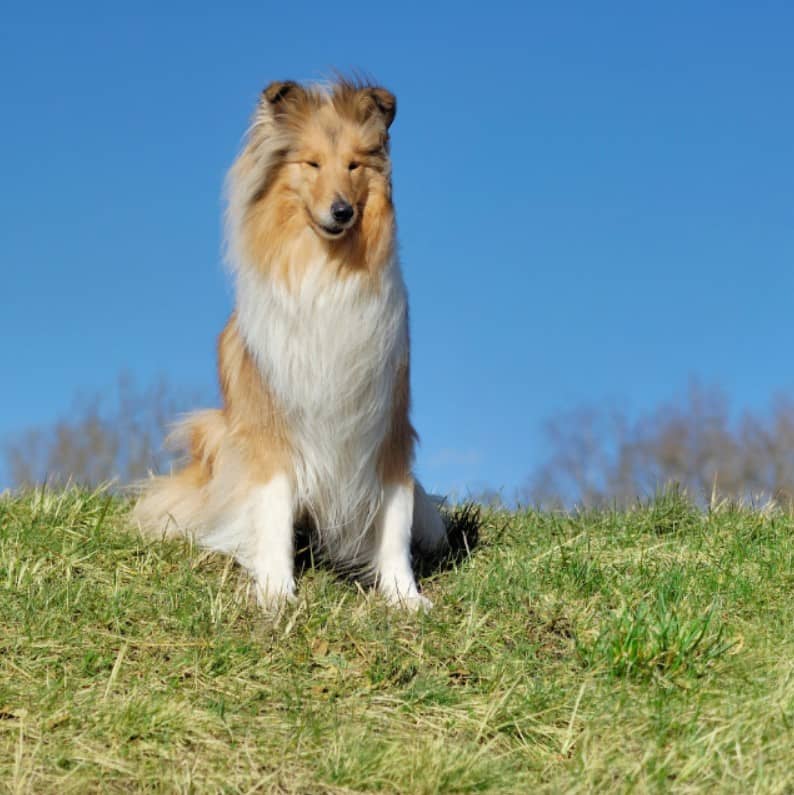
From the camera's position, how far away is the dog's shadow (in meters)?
6.35

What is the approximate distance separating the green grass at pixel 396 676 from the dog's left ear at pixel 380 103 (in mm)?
2491

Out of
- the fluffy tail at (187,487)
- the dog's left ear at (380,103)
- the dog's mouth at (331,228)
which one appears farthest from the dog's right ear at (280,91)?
the fluffy tail at (187,487)

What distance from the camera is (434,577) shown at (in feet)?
20.9

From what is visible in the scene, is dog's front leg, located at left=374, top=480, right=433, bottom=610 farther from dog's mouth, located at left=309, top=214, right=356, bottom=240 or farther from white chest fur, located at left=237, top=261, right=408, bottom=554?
dog's mouth, located at left=309, top=214, right=356, bottom=240

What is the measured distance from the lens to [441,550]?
6.79 meters

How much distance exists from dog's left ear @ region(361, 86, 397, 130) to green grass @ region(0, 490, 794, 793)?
2.49m

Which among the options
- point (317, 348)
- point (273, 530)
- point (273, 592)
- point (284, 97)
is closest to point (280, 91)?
point (284, 97)

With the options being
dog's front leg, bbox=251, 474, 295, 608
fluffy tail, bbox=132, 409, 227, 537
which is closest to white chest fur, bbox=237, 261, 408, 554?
dog's front leg, bbox=251, 474, 295, 608

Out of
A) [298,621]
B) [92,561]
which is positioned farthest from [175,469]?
[298,621]

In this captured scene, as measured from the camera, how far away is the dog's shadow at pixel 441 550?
6348mm

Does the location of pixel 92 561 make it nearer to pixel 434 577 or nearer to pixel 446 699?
pixel 434 577

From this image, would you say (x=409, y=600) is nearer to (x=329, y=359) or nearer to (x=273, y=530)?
(x=273, y=530)

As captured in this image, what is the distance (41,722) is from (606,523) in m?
4.17

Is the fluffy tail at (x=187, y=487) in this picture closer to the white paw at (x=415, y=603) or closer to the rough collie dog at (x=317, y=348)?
the rough collie dog at (x=317, y=348)
